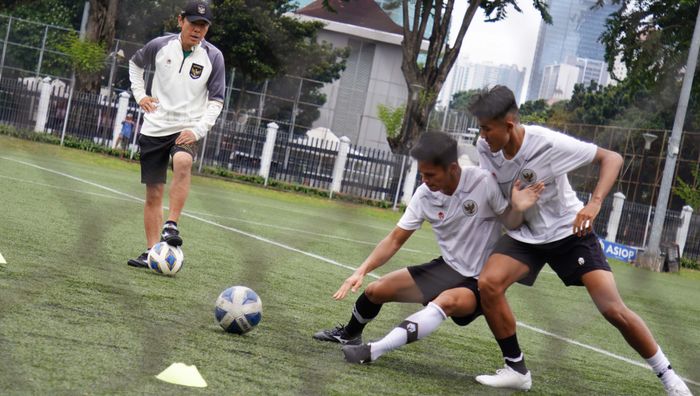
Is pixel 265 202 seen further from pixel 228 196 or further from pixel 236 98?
pixel 236 98

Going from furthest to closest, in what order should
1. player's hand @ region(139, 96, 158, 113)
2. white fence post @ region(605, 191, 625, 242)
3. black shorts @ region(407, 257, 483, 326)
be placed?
white fence post @ region(605, 191, 625, 242) → player's hand @ region(139, 96, 158, 113) → black shorts @ region(407, 257, 483, 326)

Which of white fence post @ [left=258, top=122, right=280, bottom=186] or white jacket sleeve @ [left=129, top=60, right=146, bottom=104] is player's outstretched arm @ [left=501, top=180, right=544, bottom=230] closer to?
white jacket sleeve @ [left=129, top=60, right=146, bottom=104]

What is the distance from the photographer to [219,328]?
15.3 feet

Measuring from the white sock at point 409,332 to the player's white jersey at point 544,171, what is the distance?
587 mm

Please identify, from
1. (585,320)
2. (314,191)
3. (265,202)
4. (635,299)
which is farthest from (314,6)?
(585,320)

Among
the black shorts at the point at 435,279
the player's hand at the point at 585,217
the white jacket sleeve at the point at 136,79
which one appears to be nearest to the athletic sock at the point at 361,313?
the black shorts at the point at 435,279

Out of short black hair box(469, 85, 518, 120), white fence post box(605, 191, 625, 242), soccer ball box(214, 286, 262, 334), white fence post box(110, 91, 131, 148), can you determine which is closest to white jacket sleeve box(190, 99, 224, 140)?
soccer ball box(214, 286, 262, 334)

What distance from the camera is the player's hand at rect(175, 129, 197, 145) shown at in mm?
6344

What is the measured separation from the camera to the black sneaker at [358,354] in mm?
4270

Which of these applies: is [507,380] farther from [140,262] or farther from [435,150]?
[140,262]

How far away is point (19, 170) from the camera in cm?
1402

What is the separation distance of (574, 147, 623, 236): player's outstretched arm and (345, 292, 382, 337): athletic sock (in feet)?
3.39

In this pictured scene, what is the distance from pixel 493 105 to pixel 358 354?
1.23 meters

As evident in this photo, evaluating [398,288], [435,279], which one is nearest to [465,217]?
[435,279]
